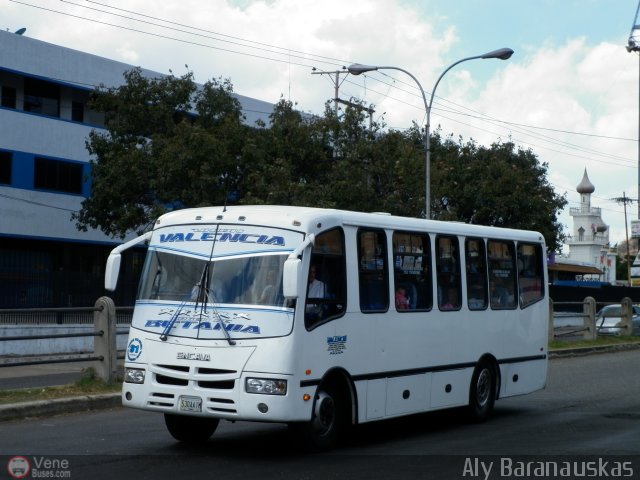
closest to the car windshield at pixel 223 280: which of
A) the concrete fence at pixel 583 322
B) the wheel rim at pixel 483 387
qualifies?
the wheel rim at pixel 483 387

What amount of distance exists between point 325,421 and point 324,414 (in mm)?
95

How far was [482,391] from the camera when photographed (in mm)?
13953

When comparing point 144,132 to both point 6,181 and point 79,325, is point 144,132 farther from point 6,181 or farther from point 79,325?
point 79,325

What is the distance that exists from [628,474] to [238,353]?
12.8 ft

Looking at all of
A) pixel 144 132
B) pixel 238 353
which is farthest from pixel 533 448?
pixel 144 132

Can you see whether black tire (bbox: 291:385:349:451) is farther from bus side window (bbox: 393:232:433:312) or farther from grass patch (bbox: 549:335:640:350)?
grass patch (bbox: 549:335:640:350)

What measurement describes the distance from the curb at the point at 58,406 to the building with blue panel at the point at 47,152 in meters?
23.5

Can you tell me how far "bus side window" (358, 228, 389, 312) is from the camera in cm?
1145

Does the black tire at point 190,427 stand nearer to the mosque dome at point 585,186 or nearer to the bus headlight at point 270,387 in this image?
the bus headlight at point 270,387

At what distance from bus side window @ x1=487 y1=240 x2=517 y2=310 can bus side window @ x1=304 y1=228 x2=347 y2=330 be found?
3.83 metres

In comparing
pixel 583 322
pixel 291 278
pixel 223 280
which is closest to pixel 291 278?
pixel 291 278

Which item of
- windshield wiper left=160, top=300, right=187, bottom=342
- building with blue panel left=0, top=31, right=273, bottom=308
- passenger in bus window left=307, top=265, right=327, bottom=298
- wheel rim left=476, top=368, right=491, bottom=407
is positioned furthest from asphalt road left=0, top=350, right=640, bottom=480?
building with blue panel left=0, top=31, right=273, bottom=308

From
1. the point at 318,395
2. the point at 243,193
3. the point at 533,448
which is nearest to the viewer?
the point at 318,395

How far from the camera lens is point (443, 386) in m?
12.9
